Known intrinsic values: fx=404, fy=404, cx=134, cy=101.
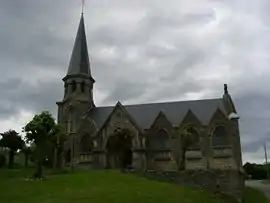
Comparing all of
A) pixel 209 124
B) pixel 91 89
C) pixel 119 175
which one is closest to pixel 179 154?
pixel 209 124

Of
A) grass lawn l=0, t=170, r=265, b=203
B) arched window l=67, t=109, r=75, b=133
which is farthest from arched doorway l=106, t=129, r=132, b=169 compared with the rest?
grass lawn l=0, t=170, r=265, b=203

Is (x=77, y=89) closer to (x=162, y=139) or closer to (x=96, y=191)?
(x=162, y=139)

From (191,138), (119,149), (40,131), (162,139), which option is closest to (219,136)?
(191,138)

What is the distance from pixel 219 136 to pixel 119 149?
1304 cm

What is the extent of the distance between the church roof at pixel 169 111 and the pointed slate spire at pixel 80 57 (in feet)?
20.2

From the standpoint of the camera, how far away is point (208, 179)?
140 ft

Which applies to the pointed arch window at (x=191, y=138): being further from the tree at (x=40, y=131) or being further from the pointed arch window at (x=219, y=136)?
Result: the tree at (x=40, y=131)

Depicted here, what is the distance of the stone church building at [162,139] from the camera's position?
50.8 metres

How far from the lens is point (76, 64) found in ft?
197

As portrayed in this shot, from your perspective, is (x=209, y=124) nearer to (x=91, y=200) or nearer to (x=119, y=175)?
(x=119, y=175)

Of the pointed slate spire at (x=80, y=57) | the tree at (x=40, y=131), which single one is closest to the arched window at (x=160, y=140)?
the pointed slate spire at (x=80, y=57)

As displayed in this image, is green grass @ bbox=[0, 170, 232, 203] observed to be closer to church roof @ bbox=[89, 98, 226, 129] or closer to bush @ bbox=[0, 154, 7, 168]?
church roof @ bbox=[89, 98, 226, 129]

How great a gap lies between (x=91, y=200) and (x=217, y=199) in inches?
507

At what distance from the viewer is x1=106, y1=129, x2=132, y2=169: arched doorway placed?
2045 inches
